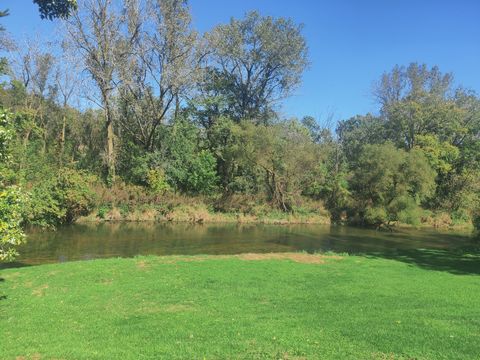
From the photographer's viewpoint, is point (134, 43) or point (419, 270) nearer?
point (419, 270)

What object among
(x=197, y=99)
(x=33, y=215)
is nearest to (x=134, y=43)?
(x=197, y=99)

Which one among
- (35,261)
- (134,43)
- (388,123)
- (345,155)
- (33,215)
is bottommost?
(35,261)

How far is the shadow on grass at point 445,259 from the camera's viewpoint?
18.9 meters

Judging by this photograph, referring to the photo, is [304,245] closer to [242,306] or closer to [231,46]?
[242,306]

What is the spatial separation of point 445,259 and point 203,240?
51.4ft

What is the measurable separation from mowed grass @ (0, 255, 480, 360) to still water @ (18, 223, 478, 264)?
6170 mm

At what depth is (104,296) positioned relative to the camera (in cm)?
1284

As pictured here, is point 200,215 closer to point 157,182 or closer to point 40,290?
point 157,182

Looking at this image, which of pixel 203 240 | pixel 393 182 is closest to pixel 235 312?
pixel 203 240

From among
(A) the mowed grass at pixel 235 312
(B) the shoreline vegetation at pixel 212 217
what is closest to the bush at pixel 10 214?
(A) the mowed grass at pixel 235 312

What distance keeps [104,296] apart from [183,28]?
124 feet

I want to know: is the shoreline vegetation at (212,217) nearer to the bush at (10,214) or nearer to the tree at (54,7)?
the bush at (10,214)

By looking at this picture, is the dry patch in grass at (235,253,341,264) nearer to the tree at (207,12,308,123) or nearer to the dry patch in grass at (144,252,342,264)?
the dry patch in grass at (144,252,342,264)

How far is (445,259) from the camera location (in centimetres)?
2203
